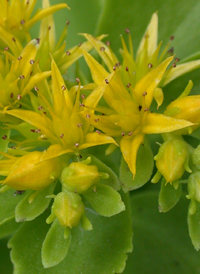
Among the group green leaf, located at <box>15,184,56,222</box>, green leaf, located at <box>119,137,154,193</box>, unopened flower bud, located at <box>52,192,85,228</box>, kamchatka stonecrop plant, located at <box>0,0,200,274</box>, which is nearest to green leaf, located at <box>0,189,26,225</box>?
kamchatka stonecrop plant, located at <box>0,0,200,274</box>

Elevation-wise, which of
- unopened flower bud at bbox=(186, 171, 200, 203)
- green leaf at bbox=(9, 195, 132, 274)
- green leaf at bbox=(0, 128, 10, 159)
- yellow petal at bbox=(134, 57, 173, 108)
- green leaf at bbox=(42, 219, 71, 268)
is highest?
yellow petal at bbox=(134, 57, 173, 108)

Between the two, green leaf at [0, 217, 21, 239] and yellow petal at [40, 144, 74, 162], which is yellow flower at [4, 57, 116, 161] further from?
green leaf at [0, 217, 21, 239]

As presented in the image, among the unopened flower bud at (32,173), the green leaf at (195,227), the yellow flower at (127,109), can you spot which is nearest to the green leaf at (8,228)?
the unopened flower bud at (32,173)

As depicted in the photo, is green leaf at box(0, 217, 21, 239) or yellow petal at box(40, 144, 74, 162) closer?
yellow petal at box(40, 144, 74, 162)

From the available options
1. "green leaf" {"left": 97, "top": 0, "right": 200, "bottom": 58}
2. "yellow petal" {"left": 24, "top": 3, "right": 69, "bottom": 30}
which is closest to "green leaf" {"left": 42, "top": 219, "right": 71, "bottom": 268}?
"yellow petal" {"left": 24, "top": 3, "right": 69, "bottom": 30}

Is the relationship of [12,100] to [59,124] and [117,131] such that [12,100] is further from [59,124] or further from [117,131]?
[117,131]

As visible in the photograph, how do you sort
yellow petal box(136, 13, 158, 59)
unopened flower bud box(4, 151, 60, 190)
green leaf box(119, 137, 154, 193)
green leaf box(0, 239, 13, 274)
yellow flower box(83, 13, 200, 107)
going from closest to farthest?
unopened flower bud box(4, 151, 60, 190) < green leaf box(119, 137, 154, 193) < yellow flower box(83, 13, 200, 107) < yellow petal box(136, 13, 158, 59) < green leaf box(0, 239, 13, 274)

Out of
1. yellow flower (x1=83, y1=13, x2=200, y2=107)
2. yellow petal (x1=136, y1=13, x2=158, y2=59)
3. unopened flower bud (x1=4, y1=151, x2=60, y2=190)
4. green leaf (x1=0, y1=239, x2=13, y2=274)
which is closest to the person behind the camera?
unopened flower bud (x1=4, y1=151, x2=60, y2=190)

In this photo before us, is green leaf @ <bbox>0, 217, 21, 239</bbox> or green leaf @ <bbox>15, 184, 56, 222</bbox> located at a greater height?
green leaf @ <bbox>15, 184, 56, 222</bbox>
